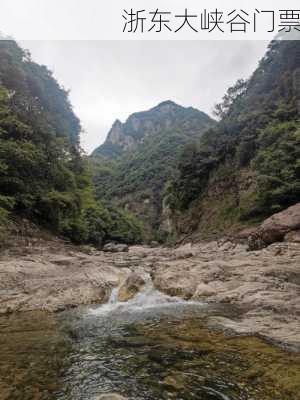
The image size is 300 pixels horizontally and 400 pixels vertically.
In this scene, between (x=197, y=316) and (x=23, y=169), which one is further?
(x=23, y=169)

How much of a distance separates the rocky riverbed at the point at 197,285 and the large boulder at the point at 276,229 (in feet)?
6.04

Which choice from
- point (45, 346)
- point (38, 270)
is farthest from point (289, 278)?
point (38, 270)

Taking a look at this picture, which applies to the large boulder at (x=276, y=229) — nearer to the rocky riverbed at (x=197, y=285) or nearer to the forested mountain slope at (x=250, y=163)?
the rocky riverbed at (x=197, y=285)

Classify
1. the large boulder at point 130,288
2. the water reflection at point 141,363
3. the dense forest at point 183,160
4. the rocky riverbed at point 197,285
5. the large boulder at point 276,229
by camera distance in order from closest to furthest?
the water reflection at point 141,363 < the rocky riverbed at point 197,285 < the large boulder at point 130,288 < the large boulder at point 276,229 < the dense forest at point 183,160

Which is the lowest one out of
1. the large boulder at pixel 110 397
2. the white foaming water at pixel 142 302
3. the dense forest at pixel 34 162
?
the white foaming water at pixel 142 302

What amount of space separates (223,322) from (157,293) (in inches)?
204

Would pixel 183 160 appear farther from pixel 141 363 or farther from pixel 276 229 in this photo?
pixel 141 363

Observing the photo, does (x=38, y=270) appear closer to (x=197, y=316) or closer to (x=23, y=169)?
(x=197, y=316)

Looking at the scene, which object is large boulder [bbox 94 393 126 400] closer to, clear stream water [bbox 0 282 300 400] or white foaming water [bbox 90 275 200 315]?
clear stream water [bbox 0 282 300 400]

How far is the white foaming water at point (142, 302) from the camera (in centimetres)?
1073

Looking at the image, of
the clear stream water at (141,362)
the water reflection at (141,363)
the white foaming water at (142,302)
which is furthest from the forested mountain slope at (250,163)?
the water reflection at (141,363)

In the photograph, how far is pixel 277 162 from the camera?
27562 mm

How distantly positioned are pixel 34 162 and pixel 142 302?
13.5 metres

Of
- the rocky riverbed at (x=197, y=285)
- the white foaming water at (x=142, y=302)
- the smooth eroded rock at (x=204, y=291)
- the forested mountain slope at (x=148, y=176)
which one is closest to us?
the rocky riverbed at (x=197, y=285)
